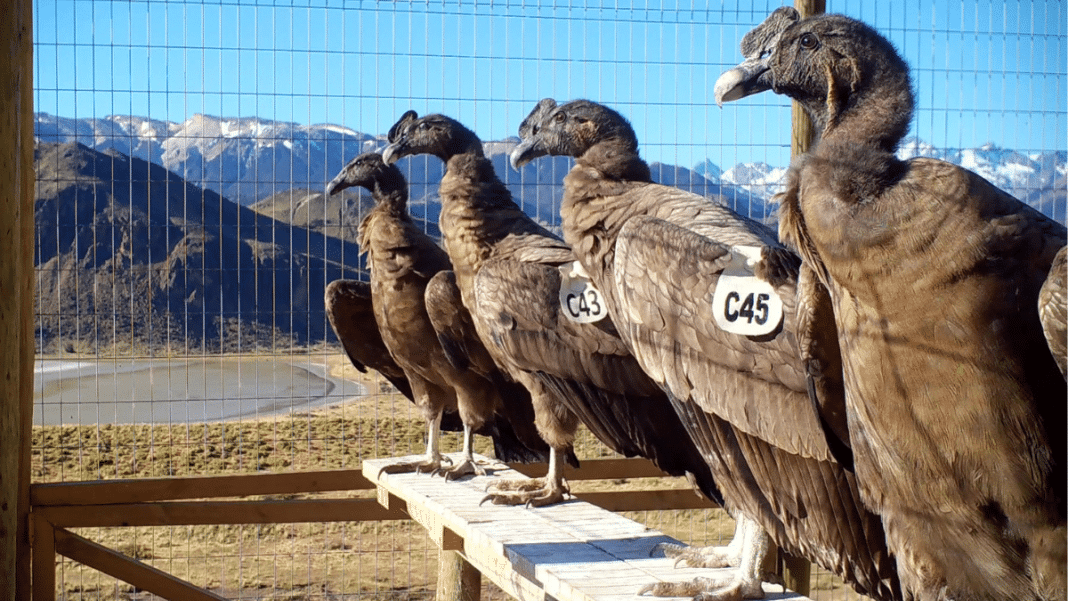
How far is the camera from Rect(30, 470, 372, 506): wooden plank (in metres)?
4.47

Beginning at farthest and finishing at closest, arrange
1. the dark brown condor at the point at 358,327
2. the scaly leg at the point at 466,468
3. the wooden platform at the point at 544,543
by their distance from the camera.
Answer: the dark brown condor at the point at 358,327 → the scaly leg at the point at 466,468 → the wooden platform at the point at 544,543

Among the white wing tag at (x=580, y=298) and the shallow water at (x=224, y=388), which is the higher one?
the white wing tag at (x=580, y=298)

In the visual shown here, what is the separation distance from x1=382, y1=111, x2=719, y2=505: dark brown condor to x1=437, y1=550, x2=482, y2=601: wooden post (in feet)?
2.81

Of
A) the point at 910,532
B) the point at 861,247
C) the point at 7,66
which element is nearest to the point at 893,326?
the point at 861,247

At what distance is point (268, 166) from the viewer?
516cm

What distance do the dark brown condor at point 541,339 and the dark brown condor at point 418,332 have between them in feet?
1.19

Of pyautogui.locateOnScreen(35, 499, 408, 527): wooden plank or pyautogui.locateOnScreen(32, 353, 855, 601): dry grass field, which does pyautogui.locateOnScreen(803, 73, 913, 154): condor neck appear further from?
pyautogui.locateOnScreen(32, 353, 855, 601): dry grass field

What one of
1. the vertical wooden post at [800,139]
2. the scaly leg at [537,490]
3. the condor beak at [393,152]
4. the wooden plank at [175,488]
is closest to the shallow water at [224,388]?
the wooden plank at [175,488]

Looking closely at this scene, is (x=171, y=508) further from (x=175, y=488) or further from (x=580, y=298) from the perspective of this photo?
(x=580, y=298)

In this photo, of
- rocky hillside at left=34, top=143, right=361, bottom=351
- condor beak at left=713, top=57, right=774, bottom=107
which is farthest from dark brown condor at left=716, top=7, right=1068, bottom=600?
rocky hillside at left=34, top=143, right=361, bottom=351

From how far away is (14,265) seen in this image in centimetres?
373

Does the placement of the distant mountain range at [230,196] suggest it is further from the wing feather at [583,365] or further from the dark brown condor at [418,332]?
the wing feather at [583,365]

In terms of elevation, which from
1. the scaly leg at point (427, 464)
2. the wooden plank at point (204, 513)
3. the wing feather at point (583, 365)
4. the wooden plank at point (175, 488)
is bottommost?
the wooden plank at point (204, 513)

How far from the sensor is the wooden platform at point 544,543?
9.87 ft
